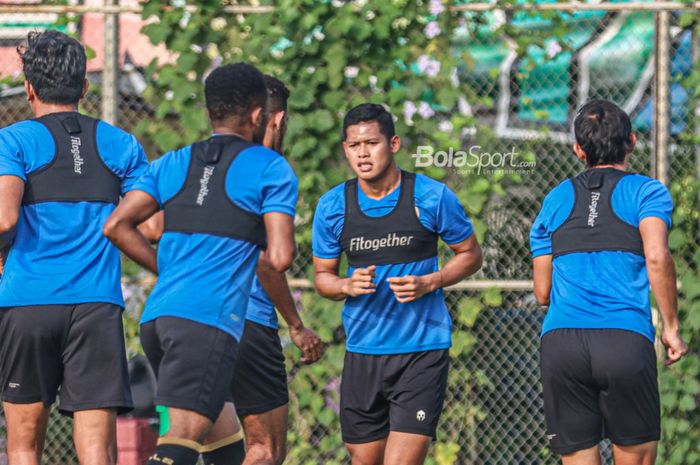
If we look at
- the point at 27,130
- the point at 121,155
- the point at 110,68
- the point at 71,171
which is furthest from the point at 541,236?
the point at 110,68

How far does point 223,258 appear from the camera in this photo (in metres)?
4.41

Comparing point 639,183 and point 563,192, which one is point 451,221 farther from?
point 639,183

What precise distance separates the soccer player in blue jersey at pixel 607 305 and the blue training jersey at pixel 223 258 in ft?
5.63

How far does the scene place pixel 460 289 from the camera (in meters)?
7.89

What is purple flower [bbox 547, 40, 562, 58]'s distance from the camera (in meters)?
7.88

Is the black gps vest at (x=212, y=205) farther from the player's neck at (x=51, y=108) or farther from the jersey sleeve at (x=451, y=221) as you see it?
the jersey sleeve at (x=451, y=221)

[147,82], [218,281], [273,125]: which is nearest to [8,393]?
[218,281]

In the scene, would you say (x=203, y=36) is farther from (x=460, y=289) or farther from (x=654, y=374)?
(x=654, y=374)

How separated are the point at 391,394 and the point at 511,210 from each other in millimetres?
2505

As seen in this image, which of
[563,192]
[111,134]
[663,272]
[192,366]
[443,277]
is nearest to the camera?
[192,366]

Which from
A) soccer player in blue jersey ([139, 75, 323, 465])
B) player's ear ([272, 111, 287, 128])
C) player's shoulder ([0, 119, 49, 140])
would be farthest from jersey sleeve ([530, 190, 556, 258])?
player's shoulder ([0, 119, 49, 140])

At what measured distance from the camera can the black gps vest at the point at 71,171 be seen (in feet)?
16.3

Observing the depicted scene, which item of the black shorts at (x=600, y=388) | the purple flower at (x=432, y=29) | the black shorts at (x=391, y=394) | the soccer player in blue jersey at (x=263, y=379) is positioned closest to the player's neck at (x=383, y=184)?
the soccer player in blue jersey at (x=263, y=379)

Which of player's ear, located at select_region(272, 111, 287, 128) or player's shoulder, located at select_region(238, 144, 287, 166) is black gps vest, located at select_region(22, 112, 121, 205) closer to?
player's shoulder, located at select_region(238, 144, 287, 166)
